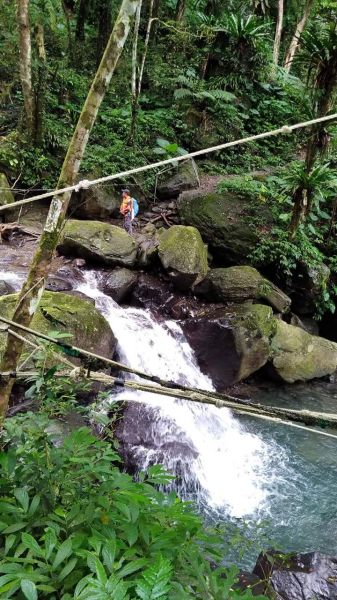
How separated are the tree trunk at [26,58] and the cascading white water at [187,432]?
4523 millimetres

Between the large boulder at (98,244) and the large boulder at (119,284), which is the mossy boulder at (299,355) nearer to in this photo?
the large boulder at (119,284)

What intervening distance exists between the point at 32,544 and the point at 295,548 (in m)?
4.09

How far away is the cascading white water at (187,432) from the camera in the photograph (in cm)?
551

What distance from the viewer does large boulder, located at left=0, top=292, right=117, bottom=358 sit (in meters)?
5.66

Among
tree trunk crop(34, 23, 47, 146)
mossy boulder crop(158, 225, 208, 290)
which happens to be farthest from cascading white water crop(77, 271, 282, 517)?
tree trunk crop(34, 23, 47, 146)

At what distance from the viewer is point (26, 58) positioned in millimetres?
8523

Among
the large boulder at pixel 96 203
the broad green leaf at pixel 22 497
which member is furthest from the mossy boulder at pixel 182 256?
the broad green leaf at pixel 22 497

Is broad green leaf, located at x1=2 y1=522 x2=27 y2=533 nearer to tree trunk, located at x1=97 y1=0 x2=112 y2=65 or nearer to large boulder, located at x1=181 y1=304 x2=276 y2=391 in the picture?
large boulder, located at x1=181 y1=304 x2=276 y2=391

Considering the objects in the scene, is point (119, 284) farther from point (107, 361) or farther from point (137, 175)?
point (107, 361)

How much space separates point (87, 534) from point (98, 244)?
22.4 feet

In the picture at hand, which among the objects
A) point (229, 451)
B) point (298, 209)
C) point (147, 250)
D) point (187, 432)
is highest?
point (298, 209)

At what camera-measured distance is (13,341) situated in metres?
2.82

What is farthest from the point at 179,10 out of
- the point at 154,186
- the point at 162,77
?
the point at 154,186

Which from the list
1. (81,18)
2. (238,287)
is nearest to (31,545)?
(238,287)
